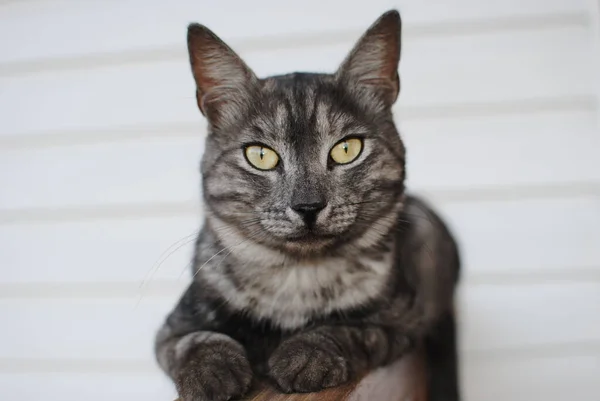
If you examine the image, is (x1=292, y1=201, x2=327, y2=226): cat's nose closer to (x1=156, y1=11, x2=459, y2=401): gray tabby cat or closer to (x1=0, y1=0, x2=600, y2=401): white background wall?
(x1=156, y1=11, x2=459, y2=401): gray tabby cat

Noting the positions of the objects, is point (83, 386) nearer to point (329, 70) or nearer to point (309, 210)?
point (309, 210)

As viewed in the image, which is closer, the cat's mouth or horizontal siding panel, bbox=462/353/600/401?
the cat's mouth

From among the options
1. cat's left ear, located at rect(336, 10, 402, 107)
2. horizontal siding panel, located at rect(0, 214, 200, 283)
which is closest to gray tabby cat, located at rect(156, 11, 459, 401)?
cat's left ear, located at rect(336, 10, 402, 107)

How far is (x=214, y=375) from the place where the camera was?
2.44 ft

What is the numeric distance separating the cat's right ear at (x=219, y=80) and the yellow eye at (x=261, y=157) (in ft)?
0.23

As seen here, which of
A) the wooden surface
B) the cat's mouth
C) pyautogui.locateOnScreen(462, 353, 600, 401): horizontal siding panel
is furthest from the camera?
pyautogui.locateOnScreen(462, 353, 600, 401): horizontal siding panel

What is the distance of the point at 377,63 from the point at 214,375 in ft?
1.69

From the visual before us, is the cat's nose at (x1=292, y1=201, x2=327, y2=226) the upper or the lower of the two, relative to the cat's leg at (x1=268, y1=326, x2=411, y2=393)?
upper

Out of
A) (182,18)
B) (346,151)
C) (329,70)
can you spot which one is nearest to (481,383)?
(346,151)

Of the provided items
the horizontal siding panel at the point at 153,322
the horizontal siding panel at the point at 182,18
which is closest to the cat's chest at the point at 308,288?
the horizontal siding panel at the point at 153,322

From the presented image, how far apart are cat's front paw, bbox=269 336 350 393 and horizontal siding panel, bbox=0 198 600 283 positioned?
368mm

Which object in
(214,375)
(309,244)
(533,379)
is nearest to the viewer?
(214,375)

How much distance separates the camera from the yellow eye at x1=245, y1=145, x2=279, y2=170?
0.88 meters

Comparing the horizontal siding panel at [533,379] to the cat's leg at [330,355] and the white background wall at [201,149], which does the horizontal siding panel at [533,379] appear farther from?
the cat's leg at [330,355]
